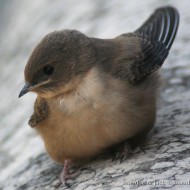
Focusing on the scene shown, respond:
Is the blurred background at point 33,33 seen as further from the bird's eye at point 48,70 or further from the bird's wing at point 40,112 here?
the bird's eye at point 48,70

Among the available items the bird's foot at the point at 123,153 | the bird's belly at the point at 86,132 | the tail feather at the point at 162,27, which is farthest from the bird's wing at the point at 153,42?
the bird's foot at the point at 123,153

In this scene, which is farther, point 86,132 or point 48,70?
point 48,70

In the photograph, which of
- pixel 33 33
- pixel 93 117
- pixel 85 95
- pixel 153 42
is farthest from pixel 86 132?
pixel 33 33

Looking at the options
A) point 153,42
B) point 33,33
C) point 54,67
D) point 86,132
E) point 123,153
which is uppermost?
point 33,33

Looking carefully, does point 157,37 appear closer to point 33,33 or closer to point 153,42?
point 153,42

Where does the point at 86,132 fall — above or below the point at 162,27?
below

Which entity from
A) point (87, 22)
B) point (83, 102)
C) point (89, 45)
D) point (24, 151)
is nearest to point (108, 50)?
point (89, 45)
